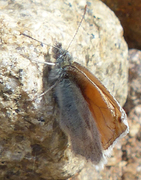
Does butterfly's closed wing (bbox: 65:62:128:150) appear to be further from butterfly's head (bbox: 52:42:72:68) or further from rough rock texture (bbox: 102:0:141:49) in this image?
rough rock texture (bbox: 102:0:141:49)

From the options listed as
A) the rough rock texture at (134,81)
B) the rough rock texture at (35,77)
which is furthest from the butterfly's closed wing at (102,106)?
the rough rock texture at (134,81)

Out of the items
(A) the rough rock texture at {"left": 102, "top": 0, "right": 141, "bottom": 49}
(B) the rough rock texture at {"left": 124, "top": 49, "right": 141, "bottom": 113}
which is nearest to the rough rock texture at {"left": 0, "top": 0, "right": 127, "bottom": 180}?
(B) the rough rock texture at {"left": 124, "top": 49, "right": 141, "bottom": 113}

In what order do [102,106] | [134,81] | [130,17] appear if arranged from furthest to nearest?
1. [130,17]
2. [134,81]
3. [102,106]

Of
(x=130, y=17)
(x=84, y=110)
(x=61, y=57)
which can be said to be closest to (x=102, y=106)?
(x=84, y=110)

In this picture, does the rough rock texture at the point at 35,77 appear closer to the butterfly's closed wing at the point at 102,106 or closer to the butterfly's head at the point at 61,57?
the butterfly's head at the point at 61,57

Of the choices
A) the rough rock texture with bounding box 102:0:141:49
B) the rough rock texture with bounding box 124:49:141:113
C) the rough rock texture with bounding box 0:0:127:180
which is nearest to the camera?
the rough rock texture with bounding box 0:0:127:180

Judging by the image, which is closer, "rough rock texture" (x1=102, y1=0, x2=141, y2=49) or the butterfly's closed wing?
the butterfly's closed wing

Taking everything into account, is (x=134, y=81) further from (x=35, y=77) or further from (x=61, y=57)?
(x=35, y=77)
